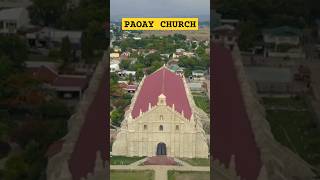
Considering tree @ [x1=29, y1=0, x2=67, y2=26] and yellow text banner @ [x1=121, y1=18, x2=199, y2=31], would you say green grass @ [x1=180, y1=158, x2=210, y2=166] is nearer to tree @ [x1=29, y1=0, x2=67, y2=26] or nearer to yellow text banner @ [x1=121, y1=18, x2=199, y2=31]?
yellow text banner @ [x1=121, y1=18, x2=199, y2=31]

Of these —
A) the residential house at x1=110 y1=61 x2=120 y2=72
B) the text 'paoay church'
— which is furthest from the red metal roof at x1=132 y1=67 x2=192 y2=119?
the residential house at x1=110 y1=61 x2=120 y2=72

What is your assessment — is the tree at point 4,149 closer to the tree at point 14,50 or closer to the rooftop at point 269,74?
the tree at point 14,50

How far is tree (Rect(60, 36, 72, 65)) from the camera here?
A: 3164 mm

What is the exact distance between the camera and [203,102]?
12.0ft

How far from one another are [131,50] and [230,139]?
0.98 meters

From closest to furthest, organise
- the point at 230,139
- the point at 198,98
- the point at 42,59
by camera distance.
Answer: the point at 42,59
the point at 230,139
the point at 198,98

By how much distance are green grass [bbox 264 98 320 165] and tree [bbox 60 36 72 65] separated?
1.29 meters

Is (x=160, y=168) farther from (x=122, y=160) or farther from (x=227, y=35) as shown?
(x=227, y=35)

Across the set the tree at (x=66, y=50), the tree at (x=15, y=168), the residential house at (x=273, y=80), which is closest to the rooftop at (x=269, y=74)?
the residential house at (x=273, y=80)

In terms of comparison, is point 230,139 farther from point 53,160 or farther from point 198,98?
point 53,160

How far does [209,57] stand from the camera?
3543 mm

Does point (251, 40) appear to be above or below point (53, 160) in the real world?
above

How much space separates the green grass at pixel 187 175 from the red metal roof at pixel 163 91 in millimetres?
422

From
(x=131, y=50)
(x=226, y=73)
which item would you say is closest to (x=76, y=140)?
(x=131, y=50)
